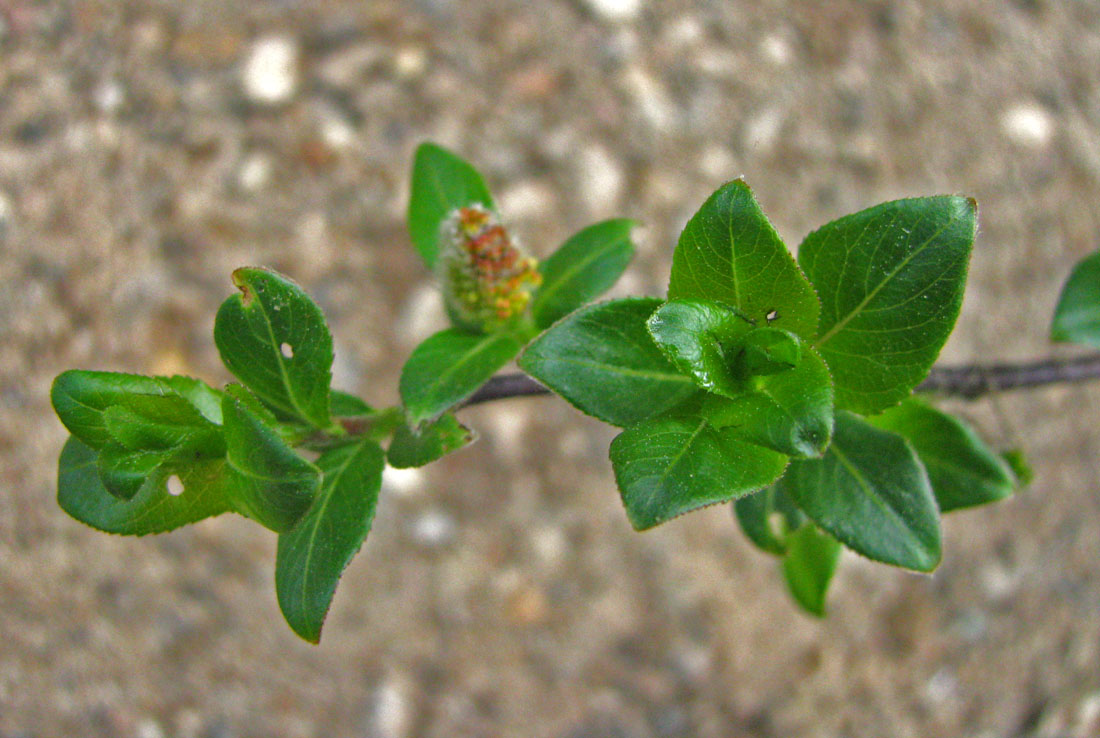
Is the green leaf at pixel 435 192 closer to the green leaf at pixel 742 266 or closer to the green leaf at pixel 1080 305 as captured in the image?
the green leaf at pixel 742 266

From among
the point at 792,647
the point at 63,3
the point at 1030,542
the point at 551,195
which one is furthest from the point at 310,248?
the point at 1030,542

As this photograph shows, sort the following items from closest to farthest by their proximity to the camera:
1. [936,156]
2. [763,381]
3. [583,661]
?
1. [763,381]
2. [583,661]
3. [936,156]

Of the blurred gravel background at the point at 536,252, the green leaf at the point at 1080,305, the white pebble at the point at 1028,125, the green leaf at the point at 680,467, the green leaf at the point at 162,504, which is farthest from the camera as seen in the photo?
the white pebble at the point at 1028,125

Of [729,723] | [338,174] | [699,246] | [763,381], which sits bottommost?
[729,723]

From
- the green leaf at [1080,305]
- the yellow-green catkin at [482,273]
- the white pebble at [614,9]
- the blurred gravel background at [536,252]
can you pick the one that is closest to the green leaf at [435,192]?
the yellow-green catkin at [482,273]

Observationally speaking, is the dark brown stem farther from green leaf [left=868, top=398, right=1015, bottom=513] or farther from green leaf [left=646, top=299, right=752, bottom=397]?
green leaf [left=646, top=299, right=752, bottom=397]

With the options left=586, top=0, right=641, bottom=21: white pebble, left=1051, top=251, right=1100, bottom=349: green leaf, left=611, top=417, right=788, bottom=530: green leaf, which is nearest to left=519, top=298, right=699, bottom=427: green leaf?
left=611, top=417, right=788, bottom=530: green leaf

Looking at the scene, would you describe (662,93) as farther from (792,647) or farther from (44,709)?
(44,709)
